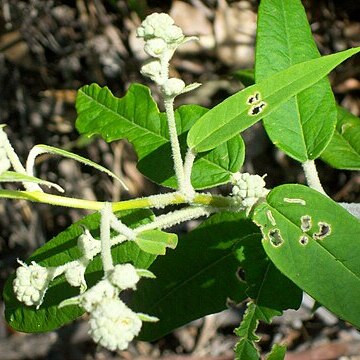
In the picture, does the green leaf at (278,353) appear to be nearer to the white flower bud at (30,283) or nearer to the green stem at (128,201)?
the green stem at (128,201)

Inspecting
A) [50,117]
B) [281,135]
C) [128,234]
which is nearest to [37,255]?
[128,234]

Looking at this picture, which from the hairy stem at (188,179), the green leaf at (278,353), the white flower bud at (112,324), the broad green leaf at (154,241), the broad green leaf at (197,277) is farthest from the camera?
the broad green leaf at (197,277)

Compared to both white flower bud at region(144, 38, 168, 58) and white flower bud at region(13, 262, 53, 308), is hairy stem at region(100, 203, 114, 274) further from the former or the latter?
white flower bud at region(144, 38, 168, 58)

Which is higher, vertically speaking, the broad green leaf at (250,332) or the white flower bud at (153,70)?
the white flower bud at (153,70)

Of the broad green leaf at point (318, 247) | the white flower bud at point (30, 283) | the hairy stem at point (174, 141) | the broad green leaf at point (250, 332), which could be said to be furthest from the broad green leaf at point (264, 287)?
the white flower bud at point (30, 283)

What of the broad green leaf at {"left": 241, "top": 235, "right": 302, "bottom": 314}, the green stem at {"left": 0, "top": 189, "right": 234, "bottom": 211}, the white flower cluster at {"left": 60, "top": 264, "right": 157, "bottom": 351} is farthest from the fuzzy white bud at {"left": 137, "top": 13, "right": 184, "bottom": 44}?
the broad green leaf at {"left": 241, "top": 235, "right": 302, "bottom": 314}

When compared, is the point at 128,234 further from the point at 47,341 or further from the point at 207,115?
the point at 47,341

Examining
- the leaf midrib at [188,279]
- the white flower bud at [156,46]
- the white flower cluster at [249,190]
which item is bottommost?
the leaf midrib at [188,279]
